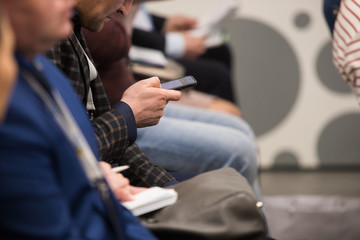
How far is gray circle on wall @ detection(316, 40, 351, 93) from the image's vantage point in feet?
11.4

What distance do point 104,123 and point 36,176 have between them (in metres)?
0.49

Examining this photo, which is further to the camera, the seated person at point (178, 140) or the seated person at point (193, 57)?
the seated person at point (193, 57)

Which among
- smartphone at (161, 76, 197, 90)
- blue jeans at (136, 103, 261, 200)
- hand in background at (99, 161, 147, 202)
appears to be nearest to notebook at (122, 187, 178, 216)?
hand in background at (99, 161, 147, 202)

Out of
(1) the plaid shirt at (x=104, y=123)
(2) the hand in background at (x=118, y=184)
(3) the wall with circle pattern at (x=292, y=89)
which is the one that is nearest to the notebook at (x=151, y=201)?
(2) the hand in background at (x=118, y=184)

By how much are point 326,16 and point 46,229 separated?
1162 mm

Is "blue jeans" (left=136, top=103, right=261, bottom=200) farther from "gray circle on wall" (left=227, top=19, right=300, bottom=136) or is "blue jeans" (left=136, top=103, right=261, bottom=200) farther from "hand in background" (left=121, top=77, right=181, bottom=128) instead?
"gray circle on wall" (left=227, top=19, right=300, bottom=136)

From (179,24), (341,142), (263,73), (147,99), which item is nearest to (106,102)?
(147,99)

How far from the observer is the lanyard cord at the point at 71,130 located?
0.74 meters

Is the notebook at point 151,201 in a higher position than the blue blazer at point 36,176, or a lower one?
lower

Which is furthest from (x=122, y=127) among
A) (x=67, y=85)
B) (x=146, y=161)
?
(x=67, y=85)

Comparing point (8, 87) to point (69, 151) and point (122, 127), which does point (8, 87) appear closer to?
point (69, 151)

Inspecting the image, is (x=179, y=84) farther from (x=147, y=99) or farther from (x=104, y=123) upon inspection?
(x=104, y=123)

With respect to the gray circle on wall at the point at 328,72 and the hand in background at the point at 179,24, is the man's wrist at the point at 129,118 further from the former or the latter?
the gray circle on wall at the point at 328,72

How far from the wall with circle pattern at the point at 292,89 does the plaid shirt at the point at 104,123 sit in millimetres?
2231
